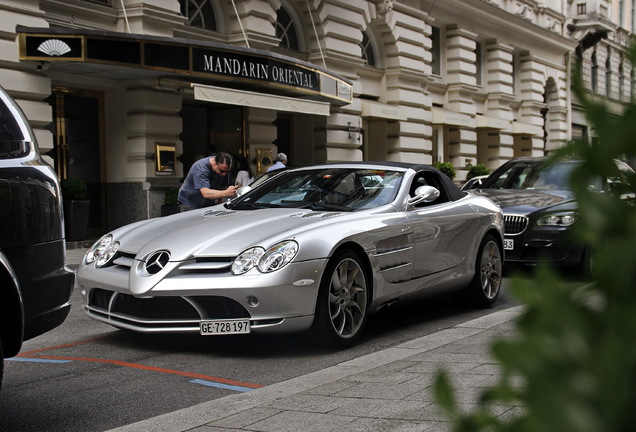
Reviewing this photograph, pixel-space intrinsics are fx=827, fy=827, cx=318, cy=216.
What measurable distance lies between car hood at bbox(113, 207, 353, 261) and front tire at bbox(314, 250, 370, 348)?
355mm

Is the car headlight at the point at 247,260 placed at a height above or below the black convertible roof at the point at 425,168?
below

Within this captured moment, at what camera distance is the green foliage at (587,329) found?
1.90ft

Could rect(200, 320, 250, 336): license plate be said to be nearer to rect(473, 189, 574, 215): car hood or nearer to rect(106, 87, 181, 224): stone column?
rect(473, 189, 574, 215): car hood

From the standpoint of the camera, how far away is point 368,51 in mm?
25812

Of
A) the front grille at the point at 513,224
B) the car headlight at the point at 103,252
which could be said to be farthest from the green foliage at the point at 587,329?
the front grille at the point at 513,224

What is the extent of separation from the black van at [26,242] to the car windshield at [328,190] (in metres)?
2.76

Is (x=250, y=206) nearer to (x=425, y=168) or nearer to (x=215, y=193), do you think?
(x=425, y=168)

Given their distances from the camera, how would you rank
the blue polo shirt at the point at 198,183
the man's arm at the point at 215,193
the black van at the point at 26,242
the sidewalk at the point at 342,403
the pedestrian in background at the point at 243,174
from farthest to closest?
the pedestrian in background at the point at 243,174 < the blue polo shirt at the point at 198,183 < the man's arm at the point at 215,193 < the black van at the point at 26,242 < the sidewalk at the point at 342,403

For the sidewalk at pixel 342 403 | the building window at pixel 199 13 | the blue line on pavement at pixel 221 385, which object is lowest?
the blue line on pavement at pixel 221 385

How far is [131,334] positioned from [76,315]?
4.77ft

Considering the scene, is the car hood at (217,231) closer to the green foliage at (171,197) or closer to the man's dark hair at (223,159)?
the man's dark hair at (223,159)

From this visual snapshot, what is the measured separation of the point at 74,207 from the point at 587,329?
14897 mm

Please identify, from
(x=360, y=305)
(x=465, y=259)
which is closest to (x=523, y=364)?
(x=360, y=305)

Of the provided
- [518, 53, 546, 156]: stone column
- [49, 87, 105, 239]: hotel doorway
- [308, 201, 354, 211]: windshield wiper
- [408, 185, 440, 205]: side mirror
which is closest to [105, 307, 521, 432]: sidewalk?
[308, 201, 354, 211]: windshield wiper
